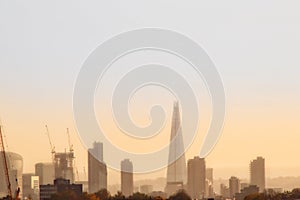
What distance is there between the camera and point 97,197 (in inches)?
6732

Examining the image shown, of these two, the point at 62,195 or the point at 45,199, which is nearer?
the point at 62,195

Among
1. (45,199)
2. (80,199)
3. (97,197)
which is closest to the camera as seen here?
(80,199)

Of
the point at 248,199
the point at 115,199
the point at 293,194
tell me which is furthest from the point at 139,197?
the point at 293,194

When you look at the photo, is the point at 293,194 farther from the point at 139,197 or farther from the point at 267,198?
the point at 139,197

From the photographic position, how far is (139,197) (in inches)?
6535

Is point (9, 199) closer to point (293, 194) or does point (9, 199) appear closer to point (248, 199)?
point (248, 199)

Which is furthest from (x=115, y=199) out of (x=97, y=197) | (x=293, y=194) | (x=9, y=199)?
(x=293, y=194)

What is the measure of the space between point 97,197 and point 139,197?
888cm

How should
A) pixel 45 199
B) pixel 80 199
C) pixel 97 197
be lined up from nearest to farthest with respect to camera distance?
pixel 80 199 < pixel 97 197 < pixel 45 199

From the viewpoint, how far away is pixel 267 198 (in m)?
172

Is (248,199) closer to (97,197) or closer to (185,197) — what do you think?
(185,197)

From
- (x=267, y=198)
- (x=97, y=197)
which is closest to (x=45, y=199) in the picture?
(x=97, y=197)

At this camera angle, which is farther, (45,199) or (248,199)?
(45,199)

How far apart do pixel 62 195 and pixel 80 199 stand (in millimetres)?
3569
